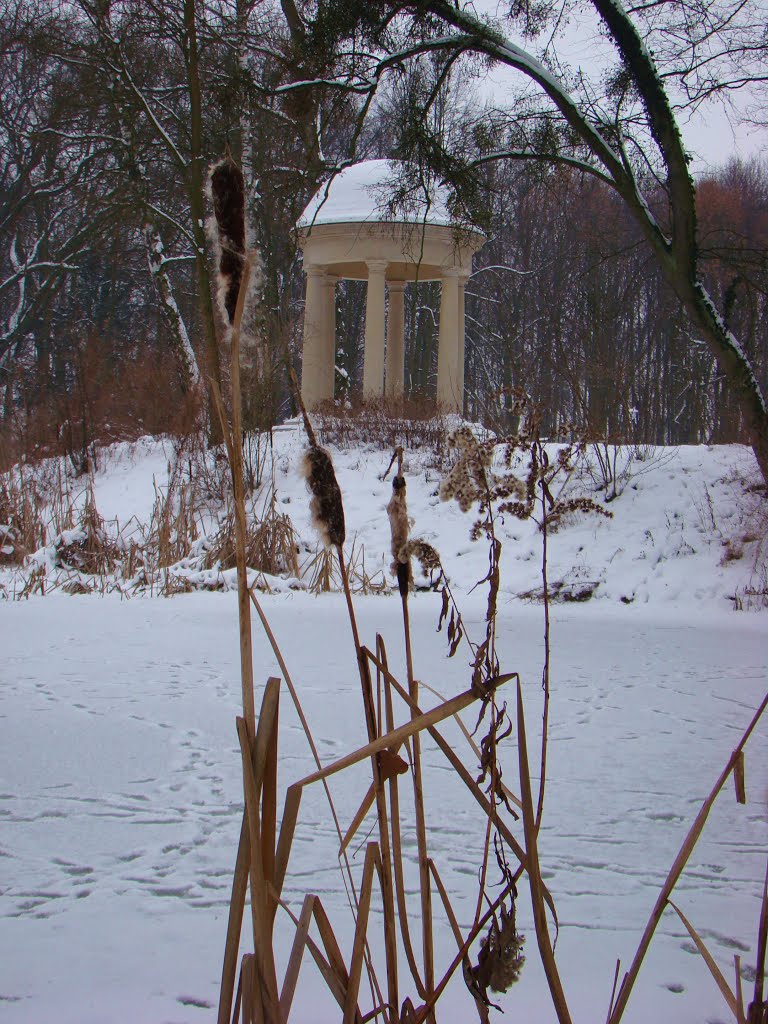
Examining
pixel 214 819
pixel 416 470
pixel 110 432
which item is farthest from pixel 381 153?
pixel 214 819

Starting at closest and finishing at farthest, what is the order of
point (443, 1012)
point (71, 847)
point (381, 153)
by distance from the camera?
point (443, 1012)
point (71, 847)
point (381, 153)

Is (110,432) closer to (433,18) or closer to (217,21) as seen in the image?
(217,21)

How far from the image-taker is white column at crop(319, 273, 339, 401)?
1421 centimetres

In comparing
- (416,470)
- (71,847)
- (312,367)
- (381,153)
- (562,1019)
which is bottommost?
(71,847)

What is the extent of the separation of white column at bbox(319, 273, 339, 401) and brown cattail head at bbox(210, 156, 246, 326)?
13.4 meters

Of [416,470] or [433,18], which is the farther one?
[416,470]

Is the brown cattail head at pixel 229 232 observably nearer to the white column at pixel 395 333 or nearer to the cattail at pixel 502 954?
the cattail at pixel 502 954

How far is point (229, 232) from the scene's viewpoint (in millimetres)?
646

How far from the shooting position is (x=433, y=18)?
293 inches

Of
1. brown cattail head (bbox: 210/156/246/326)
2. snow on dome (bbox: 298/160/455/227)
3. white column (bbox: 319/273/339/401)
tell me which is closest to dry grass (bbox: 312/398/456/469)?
white column (bbox: 319/273/339/401)

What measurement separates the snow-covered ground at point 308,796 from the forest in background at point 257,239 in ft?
2.87

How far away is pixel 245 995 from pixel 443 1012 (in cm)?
62

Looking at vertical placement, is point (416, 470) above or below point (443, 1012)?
above

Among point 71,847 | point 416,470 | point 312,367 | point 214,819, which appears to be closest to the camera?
point 71,847
